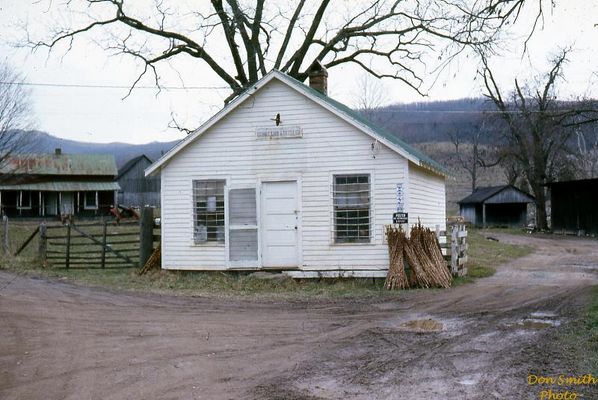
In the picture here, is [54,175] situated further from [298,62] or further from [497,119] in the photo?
[497,119]

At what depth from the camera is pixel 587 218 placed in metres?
39.1

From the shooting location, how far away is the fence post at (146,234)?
1875 centimetres

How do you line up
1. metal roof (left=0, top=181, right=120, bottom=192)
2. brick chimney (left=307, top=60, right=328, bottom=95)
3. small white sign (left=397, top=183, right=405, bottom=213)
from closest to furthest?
small white sign (left=397, top=183, right=405, bottom=213)
brick chimney (left=307, top=60, right=328, bottom=95)
metal roof (left=0, top=181, right=120, bottom=192)

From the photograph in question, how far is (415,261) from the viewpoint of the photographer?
1516 centimetres

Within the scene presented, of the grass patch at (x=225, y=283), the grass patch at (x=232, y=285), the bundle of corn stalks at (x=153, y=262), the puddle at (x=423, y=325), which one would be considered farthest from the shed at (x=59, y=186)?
the puddle at (x=423, y=325)

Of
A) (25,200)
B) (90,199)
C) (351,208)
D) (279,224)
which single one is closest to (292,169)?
(279,224)

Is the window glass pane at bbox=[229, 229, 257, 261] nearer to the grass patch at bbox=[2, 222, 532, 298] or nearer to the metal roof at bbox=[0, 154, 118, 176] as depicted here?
the grass patch at bbox=[2, 222, 532, 298]

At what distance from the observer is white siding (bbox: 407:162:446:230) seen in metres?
16.4

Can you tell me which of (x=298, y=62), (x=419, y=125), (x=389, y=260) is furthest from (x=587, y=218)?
(x=419, y=125)

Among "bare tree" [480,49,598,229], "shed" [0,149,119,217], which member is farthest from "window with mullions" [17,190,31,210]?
"bare tree" [480,49,598,229]

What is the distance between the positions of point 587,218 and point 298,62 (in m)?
19.5

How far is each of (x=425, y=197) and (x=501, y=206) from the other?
39.4m

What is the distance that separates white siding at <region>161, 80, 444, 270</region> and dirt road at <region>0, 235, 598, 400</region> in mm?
2478

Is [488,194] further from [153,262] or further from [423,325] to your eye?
[423,325]
